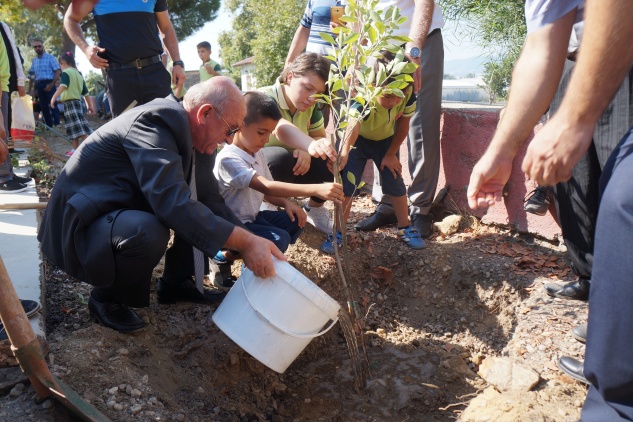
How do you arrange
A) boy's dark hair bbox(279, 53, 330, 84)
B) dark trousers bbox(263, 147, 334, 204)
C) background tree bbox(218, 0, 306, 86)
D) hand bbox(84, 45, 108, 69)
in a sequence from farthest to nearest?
background tree bbox(218, 0, 306, 86), hand bbox(84, 45, 108, 69), dark trousers bbox(263, 147, 334, 204), boy's dark hair bbox(279, 53, 330, 84)

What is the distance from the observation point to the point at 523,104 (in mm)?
1564

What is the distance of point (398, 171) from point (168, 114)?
1.93 m

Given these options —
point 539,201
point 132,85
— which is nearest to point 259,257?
point 539,201

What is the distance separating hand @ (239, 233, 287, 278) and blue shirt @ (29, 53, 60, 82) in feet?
37.7

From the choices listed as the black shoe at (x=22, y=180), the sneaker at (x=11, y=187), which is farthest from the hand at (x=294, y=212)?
the black shoe at (x=22, y=180)

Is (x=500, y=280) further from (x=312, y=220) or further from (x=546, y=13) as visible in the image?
(x=546, y=13)

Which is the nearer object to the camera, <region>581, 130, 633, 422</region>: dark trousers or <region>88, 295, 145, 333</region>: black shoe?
<region>581, 130, 633, 422</region>: dark trousers

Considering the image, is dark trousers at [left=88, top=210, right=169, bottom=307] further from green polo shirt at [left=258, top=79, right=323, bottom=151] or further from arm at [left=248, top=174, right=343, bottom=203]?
green polo shirt at [left=258, top=79, right=323, bottom=151]

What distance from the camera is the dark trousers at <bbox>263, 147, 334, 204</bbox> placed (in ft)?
11.3

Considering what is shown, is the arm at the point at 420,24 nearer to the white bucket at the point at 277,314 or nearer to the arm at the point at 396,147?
the arm at the point at 396,147

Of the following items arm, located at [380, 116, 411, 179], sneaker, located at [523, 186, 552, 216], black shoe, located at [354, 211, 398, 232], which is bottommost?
black shoe, located at [354, 211, 398, 232]

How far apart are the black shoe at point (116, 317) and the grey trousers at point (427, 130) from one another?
85.2 inches

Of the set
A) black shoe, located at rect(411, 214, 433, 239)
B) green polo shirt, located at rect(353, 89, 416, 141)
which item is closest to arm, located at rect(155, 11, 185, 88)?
green polo shirt, located at rect(353, 89, 416, 141)

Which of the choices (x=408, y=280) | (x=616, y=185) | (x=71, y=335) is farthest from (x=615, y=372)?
(x=408, y=280)
